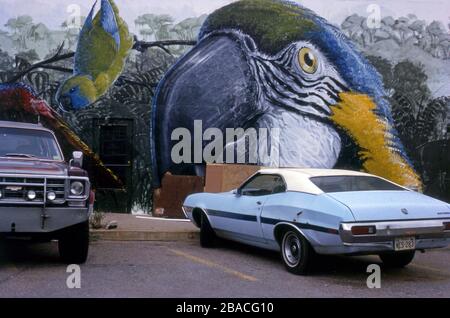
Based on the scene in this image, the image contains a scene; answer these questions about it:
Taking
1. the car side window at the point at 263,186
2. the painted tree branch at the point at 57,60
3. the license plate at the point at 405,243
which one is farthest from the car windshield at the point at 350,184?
the painted tree branch at the point at 57,60

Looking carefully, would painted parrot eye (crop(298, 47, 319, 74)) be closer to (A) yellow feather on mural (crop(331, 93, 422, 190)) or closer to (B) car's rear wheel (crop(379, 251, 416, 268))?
(A) yellow feather on mural (crop(331, 93, 422, 190))

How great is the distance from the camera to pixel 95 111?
1231cm

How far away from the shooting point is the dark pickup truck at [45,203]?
6383 mm

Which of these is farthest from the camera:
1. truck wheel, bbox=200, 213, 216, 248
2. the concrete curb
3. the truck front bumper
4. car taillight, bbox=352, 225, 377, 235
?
the concrete curb

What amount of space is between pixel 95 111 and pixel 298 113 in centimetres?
455

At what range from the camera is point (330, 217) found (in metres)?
6.29

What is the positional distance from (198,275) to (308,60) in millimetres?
7463

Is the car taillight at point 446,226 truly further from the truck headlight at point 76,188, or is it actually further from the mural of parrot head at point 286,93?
the mural of parrot head at point 286,93

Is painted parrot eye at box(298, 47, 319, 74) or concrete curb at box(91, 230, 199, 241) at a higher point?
painted parrot eye at box(298, 47, 319, 74)

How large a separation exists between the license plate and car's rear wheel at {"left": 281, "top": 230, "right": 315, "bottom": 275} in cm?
98

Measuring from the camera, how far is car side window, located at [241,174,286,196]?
7.54 metres

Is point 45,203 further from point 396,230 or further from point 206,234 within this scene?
point 396,230

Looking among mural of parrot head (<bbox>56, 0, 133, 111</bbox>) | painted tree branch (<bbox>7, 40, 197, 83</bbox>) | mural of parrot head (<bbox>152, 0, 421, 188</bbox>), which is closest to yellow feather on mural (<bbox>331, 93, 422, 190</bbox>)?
mural of parrot head (<bbox>152, 0, 421, 188</bbox>)

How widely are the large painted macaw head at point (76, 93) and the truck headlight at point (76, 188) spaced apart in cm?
583
